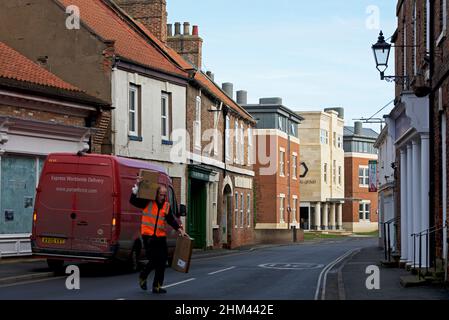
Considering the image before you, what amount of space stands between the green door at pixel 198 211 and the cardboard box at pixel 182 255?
2201 cm

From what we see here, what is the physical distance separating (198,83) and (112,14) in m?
4.70

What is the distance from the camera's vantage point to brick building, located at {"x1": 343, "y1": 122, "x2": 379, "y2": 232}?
90.1 meters

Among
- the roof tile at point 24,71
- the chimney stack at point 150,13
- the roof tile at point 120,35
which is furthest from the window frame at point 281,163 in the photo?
the roof tile at point 24,71

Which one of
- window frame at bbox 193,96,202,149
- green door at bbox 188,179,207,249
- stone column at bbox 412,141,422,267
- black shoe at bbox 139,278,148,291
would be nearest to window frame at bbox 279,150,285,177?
green door at bbox 188,179,207,249

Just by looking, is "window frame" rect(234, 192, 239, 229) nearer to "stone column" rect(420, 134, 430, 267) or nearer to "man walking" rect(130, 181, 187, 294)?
"stone column" rect(420, 134, 430, 267)

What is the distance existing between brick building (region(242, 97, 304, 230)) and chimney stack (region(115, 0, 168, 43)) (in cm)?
2304

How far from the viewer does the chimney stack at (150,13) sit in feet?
123

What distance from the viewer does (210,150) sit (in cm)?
3878

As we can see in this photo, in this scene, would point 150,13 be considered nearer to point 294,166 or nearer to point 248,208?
point 248,208

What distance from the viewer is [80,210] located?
60.0ft

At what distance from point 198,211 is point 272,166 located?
24.8m
